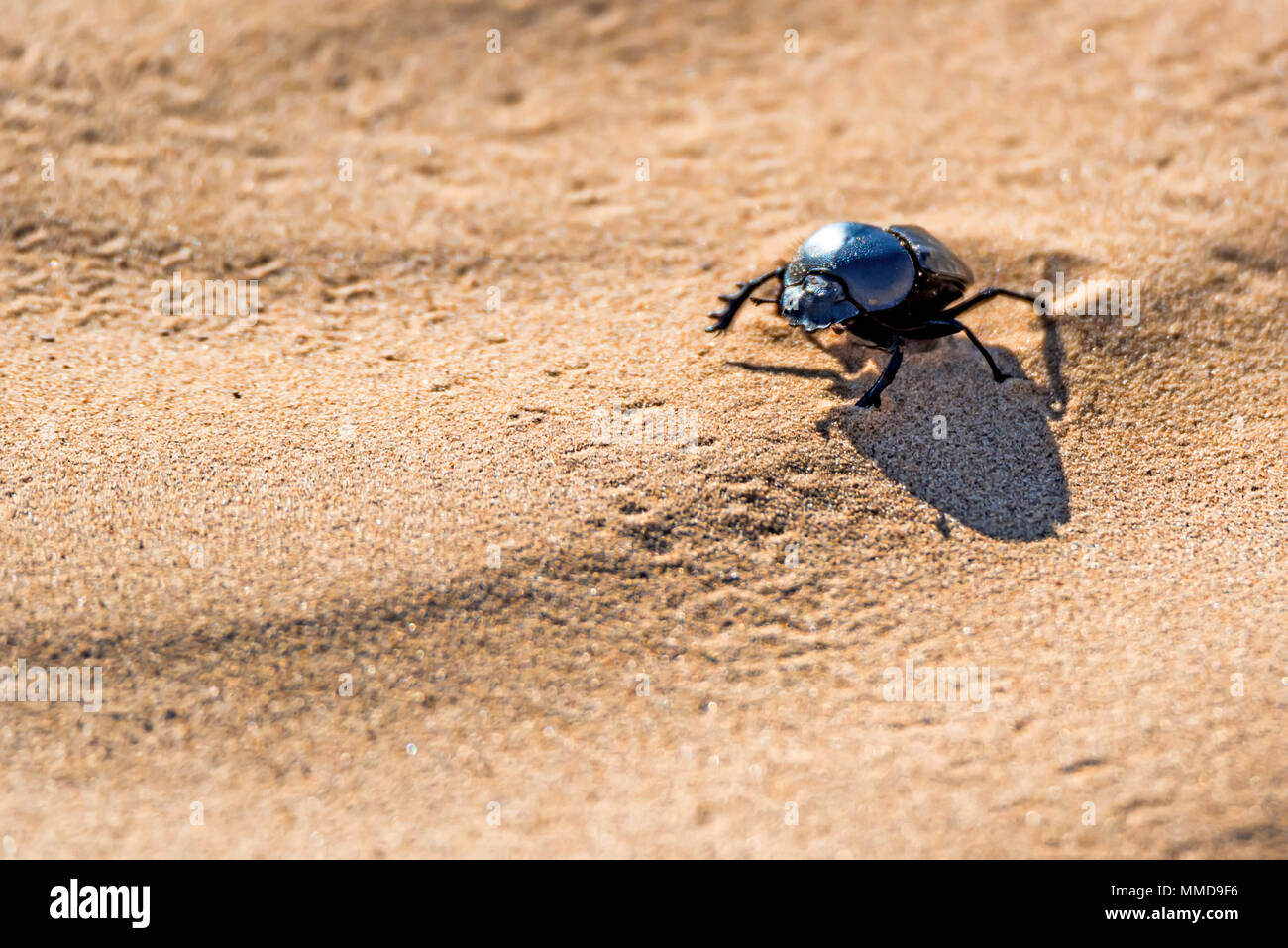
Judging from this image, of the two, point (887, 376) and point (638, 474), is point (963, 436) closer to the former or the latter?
point (887, 376)

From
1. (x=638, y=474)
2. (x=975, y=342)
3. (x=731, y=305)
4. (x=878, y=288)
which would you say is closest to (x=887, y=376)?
(x=878, y=288)

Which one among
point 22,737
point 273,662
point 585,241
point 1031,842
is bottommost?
point 1031,842

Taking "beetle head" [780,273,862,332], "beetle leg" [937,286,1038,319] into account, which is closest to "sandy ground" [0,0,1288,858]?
"beetle leg" [937,286,1038,319]

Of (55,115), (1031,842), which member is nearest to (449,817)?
(1031,842)

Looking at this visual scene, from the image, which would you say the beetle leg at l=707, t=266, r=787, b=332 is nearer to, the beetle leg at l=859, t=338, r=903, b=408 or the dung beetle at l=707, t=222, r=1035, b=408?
the dung beetle at l=707, t=222, r=1035, b=408

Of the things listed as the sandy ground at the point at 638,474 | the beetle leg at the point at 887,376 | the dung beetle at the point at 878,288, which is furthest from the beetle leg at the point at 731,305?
the beetle leg at the point at 887,376

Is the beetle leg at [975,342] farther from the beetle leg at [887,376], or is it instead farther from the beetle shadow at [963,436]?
the beetle leg at [887,376]
